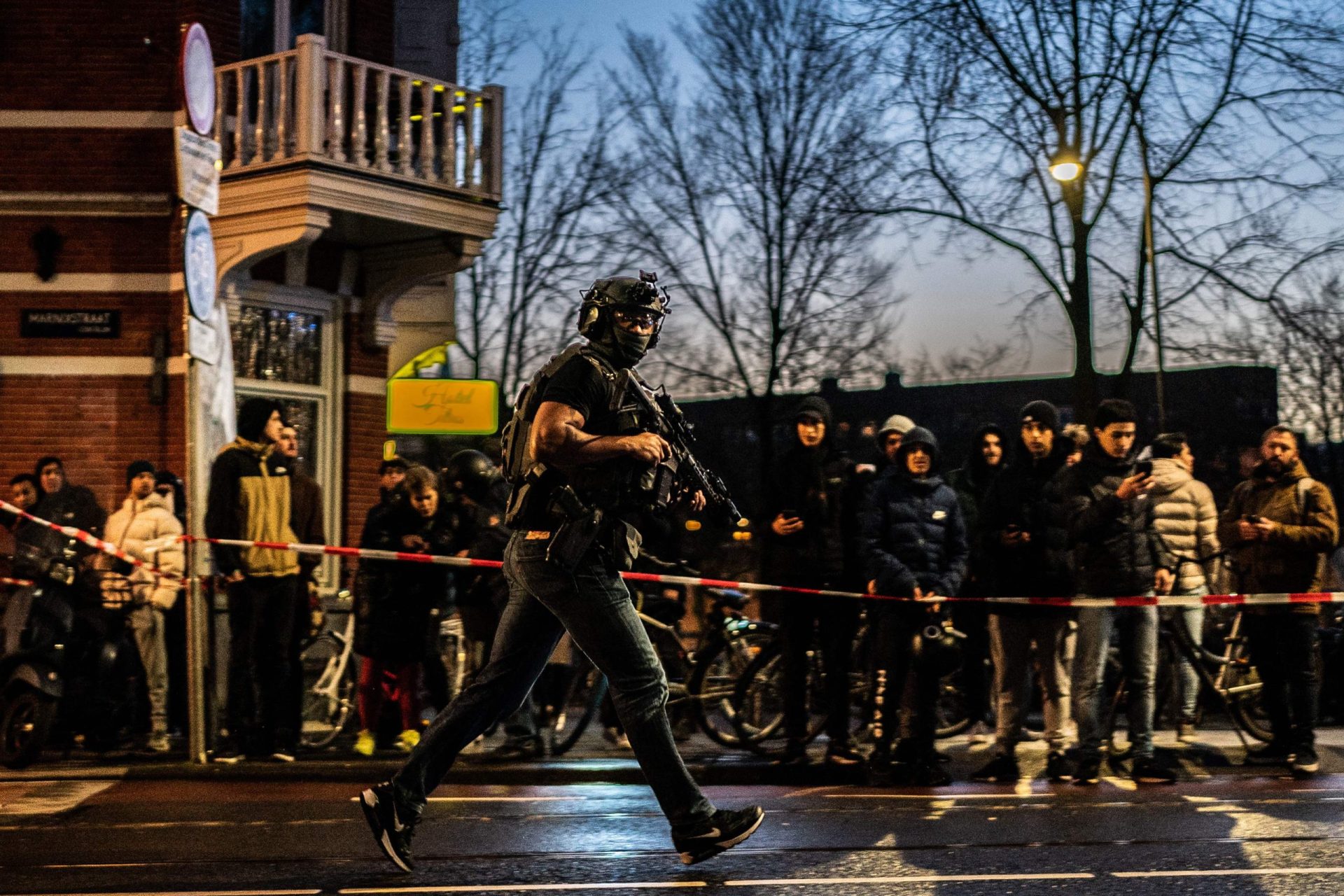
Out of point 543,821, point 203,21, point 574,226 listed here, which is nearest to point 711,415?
point 574,226

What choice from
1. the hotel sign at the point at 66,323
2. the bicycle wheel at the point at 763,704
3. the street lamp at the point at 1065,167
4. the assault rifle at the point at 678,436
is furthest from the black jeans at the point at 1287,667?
the street lamp at the point at 1065,167

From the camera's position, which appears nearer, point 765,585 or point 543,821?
point 543,821

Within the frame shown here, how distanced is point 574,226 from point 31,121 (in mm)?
16254

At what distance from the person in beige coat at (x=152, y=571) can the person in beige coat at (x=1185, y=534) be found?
20.6 ft

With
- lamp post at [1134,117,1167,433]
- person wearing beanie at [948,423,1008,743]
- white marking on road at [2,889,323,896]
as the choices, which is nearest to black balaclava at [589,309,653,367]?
white marking on road at [2,889,323,896]

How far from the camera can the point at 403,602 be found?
420 inches

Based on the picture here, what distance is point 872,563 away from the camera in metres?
9.42

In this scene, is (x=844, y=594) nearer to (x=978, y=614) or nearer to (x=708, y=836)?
(x=978, y=614)

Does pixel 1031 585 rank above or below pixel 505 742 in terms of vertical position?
above

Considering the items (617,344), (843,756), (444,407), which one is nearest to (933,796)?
(843,756)

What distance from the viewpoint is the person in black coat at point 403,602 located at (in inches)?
419

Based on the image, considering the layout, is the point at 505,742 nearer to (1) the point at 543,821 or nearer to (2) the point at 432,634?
(2) the point at 432,634

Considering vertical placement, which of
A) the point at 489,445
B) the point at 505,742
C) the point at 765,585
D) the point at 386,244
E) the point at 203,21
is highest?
the point at 203,21

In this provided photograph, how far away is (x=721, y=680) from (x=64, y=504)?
15.1 ft
